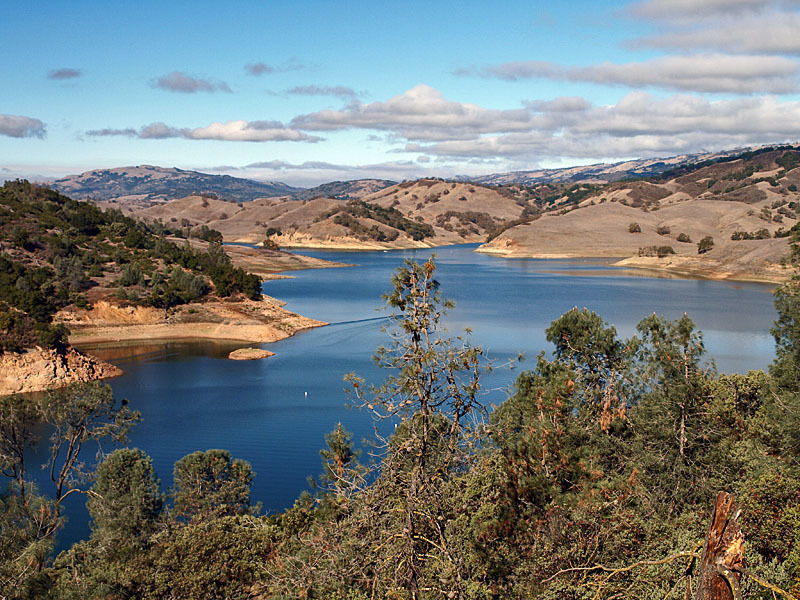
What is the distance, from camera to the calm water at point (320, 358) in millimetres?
29875

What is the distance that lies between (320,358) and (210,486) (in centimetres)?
2850

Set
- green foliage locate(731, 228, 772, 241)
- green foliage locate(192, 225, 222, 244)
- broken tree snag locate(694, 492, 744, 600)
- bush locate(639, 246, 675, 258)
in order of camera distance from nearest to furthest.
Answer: broken tree snag locate(694, 492, 744, 600), bush locate(639, 246, 675, 258), green foliage locate(731, 228, 772, 241), green foliage locate(192, 225, 222, 244)

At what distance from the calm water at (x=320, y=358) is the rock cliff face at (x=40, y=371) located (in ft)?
9.13

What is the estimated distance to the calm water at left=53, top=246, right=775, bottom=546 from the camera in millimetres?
29875

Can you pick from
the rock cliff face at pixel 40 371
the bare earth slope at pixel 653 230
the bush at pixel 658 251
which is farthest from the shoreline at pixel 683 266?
the rock cliff face at pixel 40 371

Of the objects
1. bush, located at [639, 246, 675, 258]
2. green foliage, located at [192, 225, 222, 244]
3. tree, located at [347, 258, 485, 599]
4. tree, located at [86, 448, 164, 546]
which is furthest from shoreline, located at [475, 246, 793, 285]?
tree, located at [347, 258, 485, 599]

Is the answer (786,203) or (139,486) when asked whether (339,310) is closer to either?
(139,486)

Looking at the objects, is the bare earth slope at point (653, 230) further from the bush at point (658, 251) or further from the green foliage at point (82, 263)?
the green foliage at point (82, 263)

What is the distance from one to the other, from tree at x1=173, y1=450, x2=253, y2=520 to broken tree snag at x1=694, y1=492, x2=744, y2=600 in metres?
16.9

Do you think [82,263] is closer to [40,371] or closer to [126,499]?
[40,371]

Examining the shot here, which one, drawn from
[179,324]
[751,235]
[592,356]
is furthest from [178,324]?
[751,235]

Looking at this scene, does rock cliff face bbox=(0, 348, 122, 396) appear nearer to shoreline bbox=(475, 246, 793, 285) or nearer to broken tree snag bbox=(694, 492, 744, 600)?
broken tree snag bbox=(694, 492, 744, 600)

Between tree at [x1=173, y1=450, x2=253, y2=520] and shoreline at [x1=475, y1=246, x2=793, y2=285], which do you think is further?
shoreline at [x1=475, y1=246, x2=793, y2=285]

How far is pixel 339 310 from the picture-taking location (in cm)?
6988
